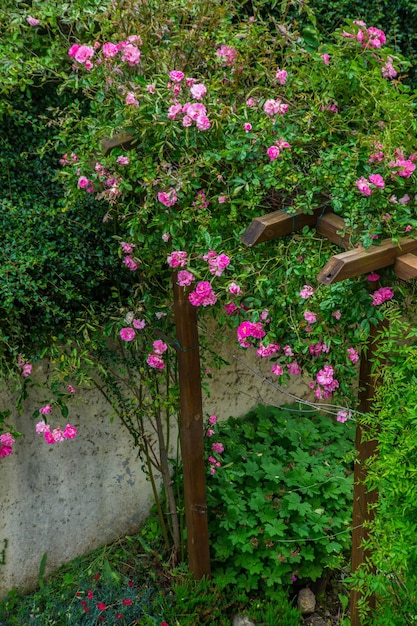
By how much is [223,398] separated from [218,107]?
81.4 inches

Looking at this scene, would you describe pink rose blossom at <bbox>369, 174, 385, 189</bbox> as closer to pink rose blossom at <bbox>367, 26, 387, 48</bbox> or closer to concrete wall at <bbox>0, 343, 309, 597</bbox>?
pink rose blossom at <bbox>367, 26, 387, 48</bbox>

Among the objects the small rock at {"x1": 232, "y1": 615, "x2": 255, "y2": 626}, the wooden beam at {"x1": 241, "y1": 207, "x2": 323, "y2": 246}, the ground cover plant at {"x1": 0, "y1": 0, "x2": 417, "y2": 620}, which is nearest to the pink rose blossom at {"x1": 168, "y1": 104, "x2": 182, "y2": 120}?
the ground cover plant at {"x1": 0, "y1": 0, "x2": 417, "y2": 620}

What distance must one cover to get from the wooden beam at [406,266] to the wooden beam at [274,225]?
36cm

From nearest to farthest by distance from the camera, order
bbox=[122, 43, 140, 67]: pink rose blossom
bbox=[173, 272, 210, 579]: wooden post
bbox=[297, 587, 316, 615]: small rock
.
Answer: bbox=[122, 43, 140, 67]: pink rose blossom, bbox=[173, 272, 210, 579]: wooden post, bbox=[297, 587, 316, 615]: small rock

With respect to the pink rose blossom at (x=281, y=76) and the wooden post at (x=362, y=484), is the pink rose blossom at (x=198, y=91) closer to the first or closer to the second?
the pink rose blossom at (x=281, y=76)

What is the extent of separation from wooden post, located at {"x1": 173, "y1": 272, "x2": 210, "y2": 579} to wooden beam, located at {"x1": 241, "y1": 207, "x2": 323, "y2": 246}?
0.60 metres

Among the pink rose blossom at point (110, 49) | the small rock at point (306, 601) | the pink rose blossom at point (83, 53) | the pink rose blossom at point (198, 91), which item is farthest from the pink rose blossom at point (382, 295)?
the small rock at point (306, 601)

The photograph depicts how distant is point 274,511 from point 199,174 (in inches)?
71.8

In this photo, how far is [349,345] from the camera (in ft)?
9.11

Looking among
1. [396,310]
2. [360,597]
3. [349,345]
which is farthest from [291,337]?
[360,597]

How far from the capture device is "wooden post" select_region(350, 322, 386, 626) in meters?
2.87

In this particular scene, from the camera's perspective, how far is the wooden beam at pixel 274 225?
2637 millimetres

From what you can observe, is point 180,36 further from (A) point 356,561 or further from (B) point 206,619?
(B) point 206,619

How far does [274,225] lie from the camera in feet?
8.70
